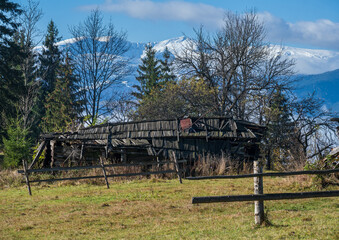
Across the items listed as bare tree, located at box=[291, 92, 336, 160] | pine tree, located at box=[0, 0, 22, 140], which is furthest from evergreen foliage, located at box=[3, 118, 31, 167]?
bare tree, located at box=[291, 92, 336, 160]

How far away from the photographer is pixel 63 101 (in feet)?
146

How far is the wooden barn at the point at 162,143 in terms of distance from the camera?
23.1 meters

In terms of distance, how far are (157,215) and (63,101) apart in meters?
36.4

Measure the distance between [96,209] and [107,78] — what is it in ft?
106

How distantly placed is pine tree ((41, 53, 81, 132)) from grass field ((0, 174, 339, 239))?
90.5 feet

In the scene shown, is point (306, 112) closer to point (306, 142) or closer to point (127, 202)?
point (306, 142)

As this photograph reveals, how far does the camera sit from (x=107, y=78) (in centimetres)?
4294

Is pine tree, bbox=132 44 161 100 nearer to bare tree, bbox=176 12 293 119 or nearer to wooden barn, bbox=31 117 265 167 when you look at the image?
bare tree, bbox=176 12 293 119

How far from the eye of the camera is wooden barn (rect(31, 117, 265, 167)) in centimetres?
2306

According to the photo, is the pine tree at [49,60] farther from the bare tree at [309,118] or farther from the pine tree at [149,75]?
the bare tree at [309,118]

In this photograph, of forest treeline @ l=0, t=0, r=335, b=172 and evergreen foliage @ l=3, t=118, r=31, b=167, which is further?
forest treeline @ l=0, t=0, r=335, b=172

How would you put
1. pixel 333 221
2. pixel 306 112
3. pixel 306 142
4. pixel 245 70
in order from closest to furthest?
pixel 333 221, pixel 306 142, pixel 306 112, pixel 245 70

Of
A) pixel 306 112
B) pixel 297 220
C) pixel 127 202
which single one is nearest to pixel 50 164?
pixel 127 202

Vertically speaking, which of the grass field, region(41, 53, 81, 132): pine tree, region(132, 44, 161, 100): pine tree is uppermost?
region(132, 44, 161, 100): pine tree
